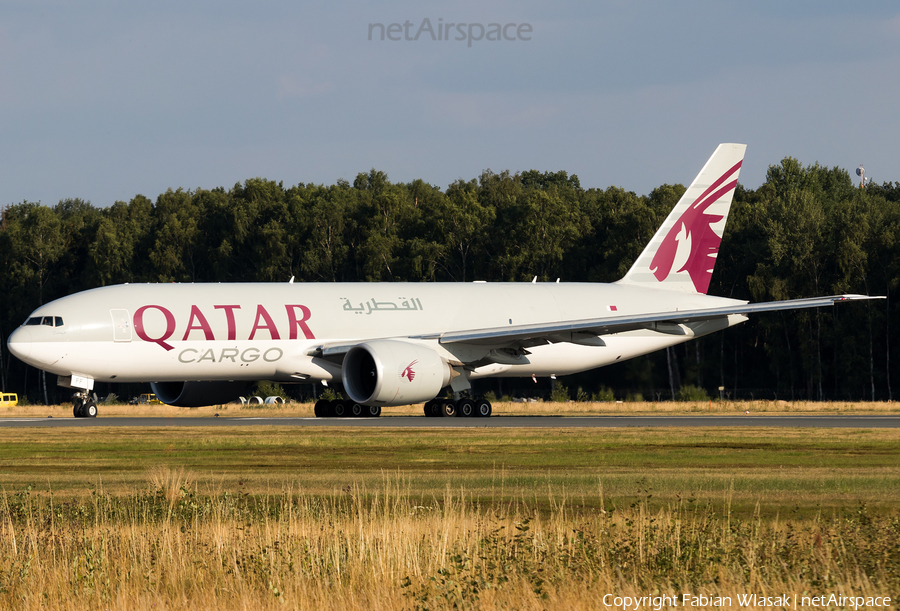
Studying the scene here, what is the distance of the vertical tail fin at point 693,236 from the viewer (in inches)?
1724

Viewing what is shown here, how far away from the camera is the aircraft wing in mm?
35406

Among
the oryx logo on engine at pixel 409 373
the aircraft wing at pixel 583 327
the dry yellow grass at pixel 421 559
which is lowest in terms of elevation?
the dry yellow grass at pixel 421 559

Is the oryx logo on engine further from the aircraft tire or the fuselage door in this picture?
the fuselage door

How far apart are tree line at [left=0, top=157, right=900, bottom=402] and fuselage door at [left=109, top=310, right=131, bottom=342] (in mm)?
28224

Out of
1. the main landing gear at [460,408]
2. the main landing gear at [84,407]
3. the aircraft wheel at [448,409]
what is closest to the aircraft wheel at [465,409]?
the main landing gear at [460,408]

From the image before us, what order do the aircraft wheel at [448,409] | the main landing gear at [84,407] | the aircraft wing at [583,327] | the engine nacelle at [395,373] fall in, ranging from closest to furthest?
the engine nacelle at [395,373] → the aircraft wing at [583,327] → the main landing gear at [84,407] → the aircraft wheel at [448,409]

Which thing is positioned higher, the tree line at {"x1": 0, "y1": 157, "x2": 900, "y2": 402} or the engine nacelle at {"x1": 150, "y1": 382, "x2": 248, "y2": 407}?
the tree line at {"x1": 0, "y1": 157, "x2": 900, "y2": 402}

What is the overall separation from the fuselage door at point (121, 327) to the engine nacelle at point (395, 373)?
6488 millimetres

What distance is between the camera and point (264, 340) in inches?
1391

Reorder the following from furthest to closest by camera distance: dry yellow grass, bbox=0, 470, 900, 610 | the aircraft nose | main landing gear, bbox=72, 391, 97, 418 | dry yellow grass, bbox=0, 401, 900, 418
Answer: dry yellow grass, bbox=0, 401, 900, 418 < main landing gear, bbox=72, 391, 97, 418 < the aircraft nose < dry yellow grass, bbox=0, 470, 900, 610

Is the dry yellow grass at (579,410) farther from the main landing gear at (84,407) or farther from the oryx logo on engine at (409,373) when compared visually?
the oryx logo on engine at (409,373)

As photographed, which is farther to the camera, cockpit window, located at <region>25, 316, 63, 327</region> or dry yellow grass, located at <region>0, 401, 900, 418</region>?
dry yellow grass, located at <region>0, 401, 900, 418</region>

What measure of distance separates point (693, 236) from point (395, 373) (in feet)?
52.3

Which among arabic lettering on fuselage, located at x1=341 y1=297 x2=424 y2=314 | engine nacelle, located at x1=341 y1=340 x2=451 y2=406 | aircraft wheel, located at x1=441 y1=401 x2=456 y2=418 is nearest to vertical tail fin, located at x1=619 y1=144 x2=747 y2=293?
arabic lettering on fuselage, located at x1=341 y1=297 x2=424 y2=314
